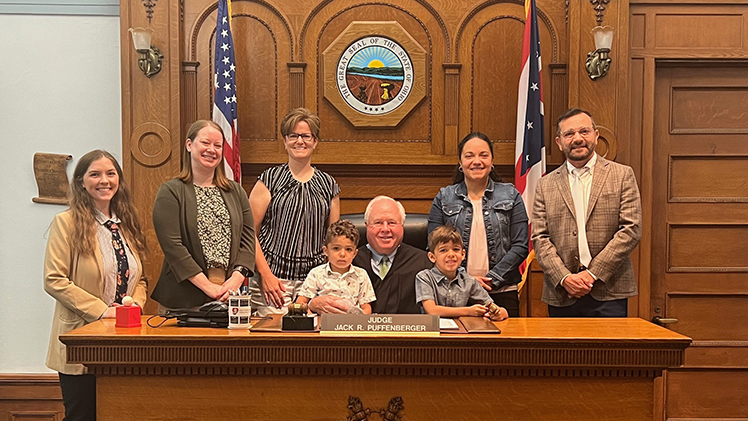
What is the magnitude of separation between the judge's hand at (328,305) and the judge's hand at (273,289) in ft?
1.49

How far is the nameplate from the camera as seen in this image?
234cm

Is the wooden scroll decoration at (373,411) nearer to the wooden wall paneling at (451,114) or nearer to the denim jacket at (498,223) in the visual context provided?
the denim jacket at (498,223)

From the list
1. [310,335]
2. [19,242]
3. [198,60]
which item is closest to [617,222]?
[310,335]

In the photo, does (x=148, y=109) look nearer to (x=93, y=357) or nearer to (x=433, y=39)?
(x=433, y=39)

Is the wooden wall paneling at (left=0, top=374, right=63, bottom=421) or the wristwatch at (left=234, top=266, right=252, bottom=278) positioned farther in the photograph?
the wooden wall paneling at (left=0, top=374, right=63, bottom=421)

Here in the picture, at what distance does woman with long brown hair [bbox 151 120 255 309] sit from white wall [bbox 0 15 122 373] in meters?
1.72

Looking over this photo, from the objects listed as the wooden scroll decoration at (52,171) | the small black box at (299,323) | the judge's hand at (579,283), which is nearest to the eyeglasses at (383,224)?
the small black box at (299,323)

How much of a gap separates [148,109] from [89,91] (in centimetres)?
47

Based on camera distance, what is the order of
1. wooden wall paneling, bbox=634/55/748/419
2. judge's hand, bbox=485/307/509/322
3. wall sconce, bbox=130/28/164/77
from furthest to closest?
wooden wall paneling, bbox=634/55/748/419 → wall sconce, bbox=130/28/164/77 → judge's hand, bbox=485/307/509/322

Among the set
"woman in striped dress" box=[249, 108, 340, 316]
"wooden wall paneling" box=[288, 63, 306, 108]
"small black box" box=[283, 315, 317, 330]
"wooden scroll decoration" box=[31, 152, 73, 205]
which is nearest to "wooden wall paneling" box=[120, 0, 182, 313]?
"wooden scroll decoration" box=[31, 152, 73, 205]

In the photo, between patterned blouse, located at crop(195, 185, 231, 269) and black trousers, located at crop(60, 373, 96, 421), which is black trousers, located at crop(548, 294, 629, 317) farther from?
black trousers, located at crop(60, 373, 96, 421)

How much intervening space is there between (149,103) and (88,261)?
1668 mm

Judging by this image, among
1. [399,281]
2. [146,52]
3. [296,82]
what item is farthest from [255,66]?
[399,281]

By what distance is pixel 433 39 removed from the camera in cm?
451
